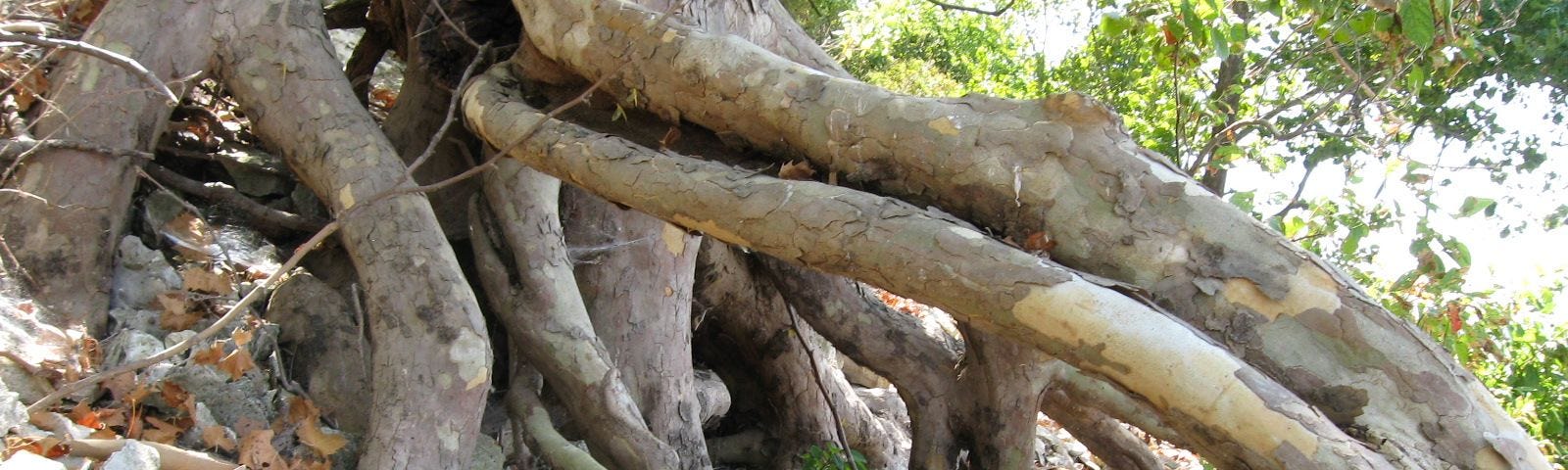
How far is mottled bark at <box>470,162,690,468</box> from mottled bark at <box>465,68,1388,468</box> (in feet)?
2.19

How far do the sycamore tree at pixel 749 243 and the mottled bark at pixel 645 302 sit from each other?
0.01 meters

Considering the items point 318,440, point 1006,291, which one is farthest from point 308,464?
point 1006,291

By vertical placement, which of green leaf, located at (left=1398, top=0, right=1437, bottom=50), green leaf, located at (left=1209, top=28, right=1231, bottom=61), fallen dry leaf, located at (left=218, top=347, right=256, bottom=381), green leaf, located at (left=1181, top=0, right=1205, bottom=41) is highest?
green leaf, located at (left=1398, top=0, right=1437, bottom=50)

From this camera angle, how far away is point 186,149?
167 inches

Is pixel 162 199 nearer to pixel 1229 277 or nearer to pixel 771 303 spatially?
pixel 771 303

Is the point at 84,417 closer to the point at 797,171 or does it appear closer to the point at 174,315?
the point at 174,315

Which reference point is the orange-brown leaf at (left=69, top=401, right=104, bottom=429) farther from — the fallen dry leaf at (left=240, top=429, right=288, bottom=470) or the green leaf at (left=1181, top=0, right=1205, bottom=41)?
the green leaf at (left=1181, top=0, right=1205, bottom=41)

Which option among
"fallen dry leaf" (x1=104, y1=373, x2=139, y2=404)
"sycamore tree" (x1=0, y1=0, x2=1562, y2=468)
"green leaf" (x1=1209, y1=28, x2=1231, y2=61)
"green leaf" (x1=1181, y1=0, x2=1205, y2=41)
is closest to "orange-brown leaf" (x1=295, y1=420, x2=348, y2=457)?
"sycamore tree" (x1=0, y1=0, x2=1562, y2=468)

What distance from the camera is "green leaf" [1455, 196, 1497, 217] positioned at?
396cm

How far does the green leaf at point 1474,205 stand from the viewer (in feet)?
13.0

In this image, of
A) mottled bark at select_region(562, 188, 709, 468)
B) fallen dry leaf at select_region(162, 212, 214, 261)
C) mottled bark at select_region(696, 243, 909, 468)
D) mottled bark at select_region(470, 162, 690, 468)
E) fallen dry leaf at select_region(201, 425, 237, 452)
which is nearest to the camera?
fallen dry leaf at select_region(201, 425, 237, 452)

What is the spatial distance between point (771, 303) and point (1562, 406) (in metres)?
3.46

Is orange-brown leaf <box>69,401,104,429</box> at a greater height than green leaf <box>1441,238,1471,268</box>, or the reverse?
green leaf <box>1441,238,1471,268</box>

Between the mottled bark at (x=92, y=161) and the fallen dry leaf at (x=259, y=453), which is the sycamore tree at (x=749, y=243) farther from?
the fallen dry leaf at (x=259, y=453)
